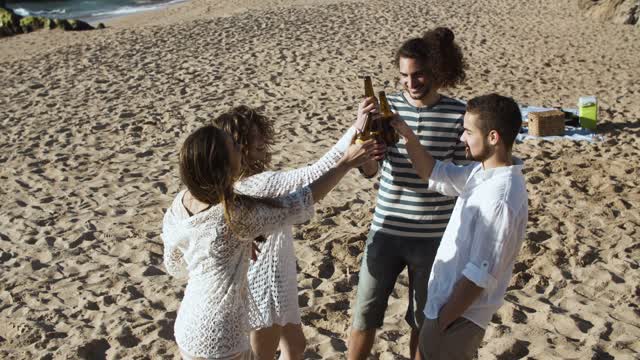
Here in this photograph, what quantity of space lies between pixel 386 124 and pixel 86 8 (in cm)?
3506

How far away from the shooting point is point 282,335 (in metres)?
3.18

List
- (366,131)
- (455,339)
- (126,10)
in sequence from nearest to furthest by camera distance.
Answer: (455,339) < (366,131) < (126,10)

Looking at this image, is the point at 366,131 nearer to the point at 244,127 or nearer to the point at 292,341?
the point at 244,127

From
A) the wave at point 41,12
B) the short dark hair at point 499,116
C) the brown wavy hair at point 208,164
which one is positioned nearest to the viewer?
the brown wavy hair at point 208,164

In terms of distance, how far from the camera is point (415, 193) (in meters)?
3.29

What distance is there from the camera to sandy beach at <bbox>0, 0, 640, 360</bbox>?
4.62 m

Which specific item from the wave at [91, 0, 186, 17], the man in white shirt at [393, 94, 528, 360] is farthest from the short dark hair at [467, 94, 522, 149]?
the wave at [91, 0, 186, 17]

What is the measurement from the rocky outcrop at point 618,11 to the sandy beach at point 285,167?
0.31m

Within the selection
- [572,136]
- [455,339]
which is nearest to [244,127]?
[455,339]

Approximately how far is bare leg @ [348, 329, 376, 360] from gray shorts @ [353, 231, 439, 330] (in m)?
0.04

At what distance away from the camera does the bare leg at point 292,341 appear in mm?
3150

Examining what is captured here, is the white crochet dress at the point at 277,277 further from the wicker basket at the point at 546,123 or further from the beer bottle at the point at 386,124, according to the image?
the wicker basket at the point at 546,123

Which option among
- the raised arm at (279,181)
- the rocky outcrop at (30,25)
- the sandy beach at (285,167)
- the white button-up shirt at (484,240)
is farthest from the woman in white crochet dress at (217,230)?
the rocky outcrop at (30,25)

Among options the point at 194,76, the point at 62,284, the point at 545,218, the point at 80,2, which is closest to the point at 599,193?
the point at 545,218
